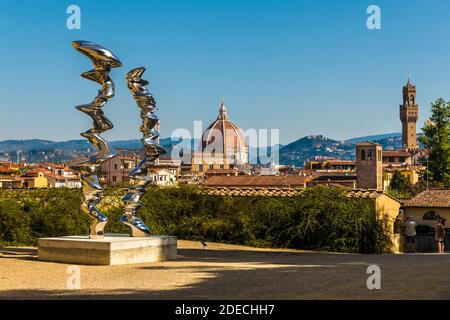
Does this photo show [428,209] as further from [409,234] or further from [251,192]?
[251,192]

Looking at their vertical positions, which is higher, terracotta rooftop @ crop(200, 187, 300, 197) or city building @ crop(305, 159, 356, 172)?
city building @ crop(305, 159, 356, 172)

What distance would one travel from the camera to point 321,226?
747 inches

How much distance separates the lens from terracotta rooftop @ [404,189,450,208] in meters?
39.1

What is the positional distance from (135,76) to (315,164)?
13524 cm

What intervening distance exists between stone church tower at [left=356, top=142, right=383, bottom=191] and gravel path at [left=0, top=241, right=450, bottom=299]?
75.2 m

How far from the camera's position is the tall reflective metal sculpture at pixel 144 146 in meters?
14.6

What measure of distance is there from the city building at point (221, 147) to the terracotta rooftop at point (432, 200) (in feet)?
436

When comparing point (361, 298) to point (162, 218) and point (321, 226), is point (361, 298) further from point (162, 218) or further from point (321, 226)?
point (162, 218)

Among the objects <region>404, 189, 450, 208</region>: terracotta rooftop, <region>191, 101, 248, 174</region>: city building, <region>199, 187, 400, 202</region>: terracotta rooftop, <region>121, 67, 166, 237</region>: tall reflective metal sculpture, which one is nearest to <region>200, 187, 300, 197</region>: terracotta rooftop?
<region>199, 187, 400, 202</region>: terracotta rooftop

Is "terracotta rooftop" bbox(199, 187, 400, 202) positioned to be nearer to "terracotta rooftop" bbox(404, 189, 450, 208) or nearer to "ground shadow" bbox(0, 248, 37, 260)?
"ground shadow" bbox(0, 248, 37, 260)

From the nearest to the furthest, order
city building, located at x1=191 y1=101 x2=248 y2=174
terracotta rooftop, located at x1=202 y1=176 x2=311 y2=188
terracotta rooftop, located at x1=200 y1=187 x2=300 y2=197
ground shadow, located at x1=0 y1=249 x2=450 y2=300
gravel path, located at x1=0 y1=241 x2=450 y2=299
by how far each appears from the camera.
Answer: ground shadow, located at x1=0 y1=249 x2=450 y2=300, gravel path, located at x1=0 y1=241 x2=450 y2=299, terracotta rooftop, located at x1=200 y1=187 x2=300 y2=197, terracotta rooftop, located at x1=202 y1=176 x2=311 y2=188, city building, located at x1=191 y1=101 x2=248 y2=174

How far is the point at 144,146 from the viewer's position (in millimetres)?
14930

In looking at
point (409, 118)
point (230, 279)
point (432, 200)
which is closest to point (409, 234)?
point (230, 279)
